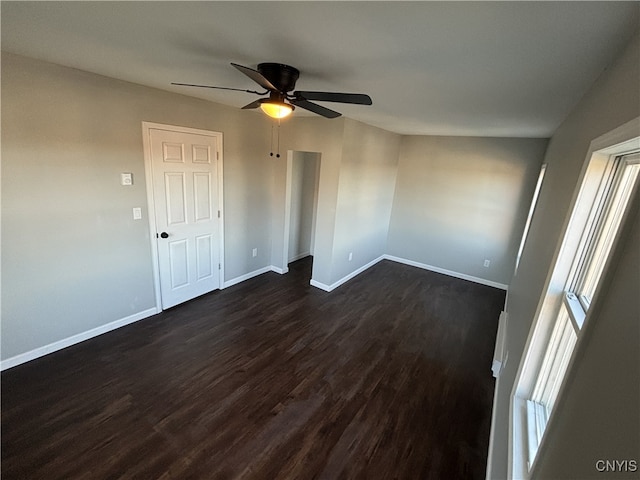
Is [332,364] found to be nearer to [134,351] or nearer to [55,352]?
[134,351]

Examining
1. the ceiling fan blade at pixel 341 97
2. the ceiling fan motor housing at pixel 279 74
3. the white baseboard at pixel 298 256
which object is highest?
the ceiling fan motor housing at pixel 279 74

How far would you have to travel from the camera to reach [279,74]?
1758 mm

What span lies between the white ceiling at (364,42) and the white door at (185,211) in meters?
0.93

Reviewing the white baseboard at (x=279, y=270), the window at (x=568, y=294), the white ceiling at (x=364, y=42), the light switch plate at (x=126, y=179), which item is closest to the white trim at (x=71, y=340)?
the light switch plate at (x=126, y=179)

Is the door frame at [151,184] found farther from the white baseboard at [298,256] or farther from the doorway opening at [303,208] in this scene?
the white baseboard at [298,256]

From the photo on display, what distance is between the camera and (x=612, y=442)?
1.89 feet

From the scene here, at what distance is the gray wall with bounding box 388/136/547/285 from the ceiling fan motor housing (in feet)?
12.7

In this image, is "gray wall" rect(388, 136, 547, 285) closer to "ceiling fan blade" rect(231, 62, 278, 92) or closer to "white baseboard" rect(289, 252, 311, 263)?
"white baseboard" rect(289, 252, 311, 263)

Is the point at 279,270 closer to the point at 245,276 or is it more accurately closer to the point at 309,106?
the point at 245,276

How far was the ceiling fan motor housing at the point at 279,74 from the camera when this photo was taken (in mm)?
1729

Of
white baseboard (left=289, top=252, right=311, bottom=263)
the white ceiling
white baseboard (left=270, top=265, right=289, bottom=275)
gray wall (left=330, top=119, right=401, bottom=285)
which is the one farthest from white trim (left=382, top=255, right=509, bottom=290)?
the white ceiling

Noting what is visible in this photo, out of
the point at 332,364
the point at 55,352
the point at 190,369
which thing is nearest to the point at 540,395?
the point at 332,364

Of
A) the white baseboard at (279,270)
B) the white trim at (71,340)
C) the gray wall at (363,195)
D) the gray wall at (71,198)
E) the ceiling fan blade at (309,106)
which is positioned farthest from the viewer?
the white baseboard at (279,270)

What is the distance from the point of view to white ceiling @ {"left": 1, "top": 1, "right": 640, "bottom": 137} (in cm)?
103
